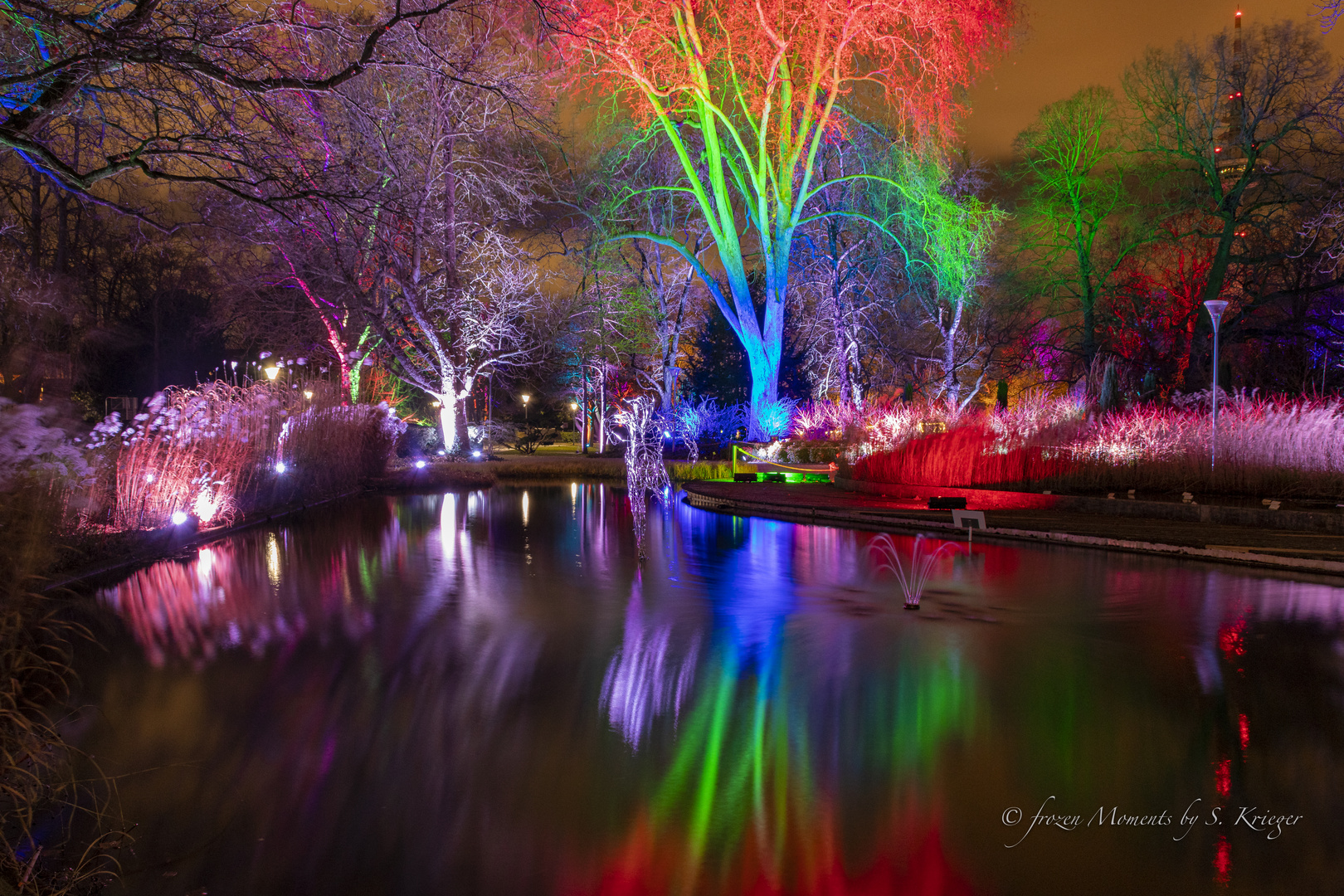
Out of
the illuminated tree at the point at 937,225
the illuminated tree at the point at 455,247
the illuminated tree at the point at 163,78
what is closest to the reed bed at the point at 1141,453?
the illuminated tree at the point at 937,225

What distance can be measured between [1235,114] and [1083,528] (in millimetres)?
23347

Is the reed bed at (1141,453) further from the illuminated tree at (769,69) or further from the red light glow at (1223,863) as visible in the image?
the red light glow at (1223,863)

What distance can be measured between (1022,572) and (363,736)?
729cm

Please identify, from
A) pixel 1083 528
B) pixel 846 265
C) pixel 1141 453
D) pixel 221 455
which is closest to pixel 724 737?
pixel 1083 528

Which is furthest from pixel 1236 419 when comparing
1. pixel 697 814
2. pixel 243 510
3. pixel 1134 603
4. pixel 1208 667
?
pixel 243 510

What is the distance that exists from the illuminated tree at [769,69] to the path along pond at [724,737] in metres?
17.9

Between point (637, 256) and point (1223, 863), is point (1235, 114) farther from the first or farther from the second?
point (1223, 863)

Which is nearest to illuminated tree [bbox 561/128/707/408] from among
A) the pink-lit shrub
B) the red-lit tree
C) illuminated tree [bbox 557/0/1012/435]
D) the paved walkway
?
illuminated tree [bbox 557/0/1012/435]

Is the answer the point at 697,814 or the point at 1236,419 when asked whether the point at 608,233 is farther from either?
the point at 697,814

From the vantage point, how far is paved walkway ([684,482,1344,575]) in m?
9.92

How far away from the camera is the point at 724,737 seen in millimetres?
4621

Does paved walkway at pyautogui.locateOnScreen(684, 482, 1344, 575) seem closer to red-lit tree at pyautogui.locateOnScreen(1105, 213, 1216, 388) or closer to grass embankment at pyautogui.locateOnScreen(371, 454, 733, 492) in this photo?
grass embankment at pyautogui.locateOnScreen(371, 454, 733, 492)

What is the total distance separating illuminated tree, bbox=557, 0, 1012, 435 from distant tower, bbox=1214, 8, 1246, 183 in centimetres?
972

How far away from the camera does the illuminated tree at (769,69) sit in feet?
76.7
